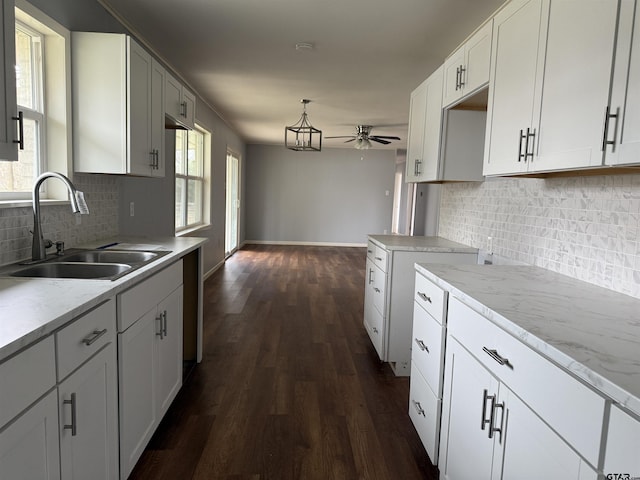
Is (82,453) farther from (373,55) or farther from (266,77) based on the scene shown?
(266,77)

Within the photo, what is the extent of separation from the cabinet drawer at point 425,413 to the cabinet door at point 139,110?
1.98 m

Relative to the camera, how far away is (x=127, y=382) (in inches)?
65.4

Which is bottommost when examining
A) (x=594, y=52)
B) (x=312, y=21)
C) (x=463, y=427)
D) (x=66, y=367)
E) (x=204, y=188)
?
(x=463, y=427)

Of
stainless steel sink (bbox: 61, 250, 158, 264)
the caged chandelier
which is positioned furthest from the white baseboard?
stainless steel sink (bbox: 61, 250, 158, 264)

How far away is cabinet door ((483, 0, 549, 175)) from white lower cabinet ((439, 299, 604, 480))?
0.79 metres

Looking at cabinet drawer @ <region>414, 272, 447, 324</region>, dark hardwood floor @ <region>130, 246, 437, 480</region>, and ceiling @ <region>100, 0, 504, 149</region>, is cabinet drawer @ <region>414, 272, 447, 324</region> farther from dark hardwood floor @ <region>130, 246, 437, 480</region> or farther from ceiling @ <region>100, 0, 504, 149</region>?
ceiling @ <region>100, 0, 504, 149</region>

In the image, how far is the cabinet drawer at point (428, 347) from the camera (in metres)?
1.84

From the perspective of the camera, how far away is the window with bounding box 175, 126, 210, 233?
5.08 metres

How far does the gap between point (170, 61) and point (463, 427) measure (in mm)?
3862

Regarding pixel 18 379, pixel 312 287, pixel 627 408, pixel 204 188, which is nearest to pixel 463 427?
pixel 627 408

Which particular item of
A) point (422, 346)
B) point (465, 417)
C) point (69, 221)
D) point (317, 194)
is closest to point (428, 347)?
point (422, 346)

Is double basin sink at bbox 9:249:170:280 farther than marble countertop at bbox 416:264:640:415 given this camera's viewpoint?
Yes

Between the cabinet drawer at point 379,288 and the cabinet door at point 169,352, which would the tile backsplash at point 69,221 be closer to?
the cabinet door at point 169,352

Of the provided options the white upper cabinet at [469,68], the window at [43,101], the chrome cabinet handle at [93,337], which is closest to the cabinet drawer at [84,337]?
the chrome cabinet handle at [93,337]
